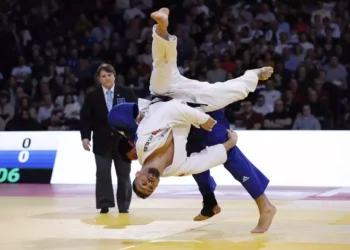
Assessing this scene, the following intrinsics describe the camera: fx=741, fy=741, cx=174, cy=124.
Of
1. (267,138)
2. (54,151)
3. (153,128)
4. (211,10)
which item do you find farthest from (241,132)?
(153,128)

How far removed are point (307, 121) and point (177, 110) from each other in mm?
7432

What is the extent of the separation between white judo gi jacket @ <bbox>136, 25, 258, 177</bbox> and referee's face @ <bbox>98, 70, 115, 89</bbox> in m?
2.25

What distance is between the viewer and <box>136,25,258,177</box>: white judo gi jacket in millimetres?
5941

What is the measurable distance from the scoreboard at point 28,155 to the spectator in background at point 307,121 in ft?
13.9

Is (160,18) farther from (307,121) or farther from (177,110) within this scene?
(307,121)

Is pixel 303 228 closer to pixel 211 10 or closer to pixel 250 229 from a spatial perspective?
pixel 250 229

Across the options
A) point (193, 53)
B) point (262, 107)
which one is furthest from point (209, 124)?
point (193, 53)

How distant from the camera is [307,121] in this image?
13055 mm

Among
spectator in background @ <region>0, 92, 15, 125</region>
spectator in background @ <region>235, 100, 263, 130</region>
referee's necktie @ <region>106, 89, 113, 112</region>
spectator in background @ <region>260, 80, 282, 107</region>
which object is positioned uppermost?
referee's necktie @ <region>106, 89, 113, 112</region>

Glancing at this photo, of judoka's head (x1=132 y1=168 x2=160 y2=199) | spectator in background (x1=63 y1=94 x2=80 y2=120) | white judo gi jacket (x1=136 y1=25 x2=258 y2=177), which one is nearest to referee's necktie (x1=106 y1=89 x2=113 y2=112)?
white judo gi jacket (x1=136 y1=25 x2=258 y2=177)

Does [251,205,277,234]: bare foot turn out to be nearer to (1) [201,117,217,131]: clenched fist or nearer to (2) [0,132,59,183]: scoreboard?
(1) [201,117,217,131]: clenched fist

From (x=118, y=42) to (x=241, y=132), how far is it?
5578mm

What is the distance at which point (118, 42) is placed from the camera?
54.7ft

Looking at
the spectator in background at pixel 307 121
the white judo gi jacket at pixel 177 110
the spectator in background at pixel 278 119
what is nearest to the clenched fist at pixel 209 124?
the white judo gi jacket at pixel 177 110
